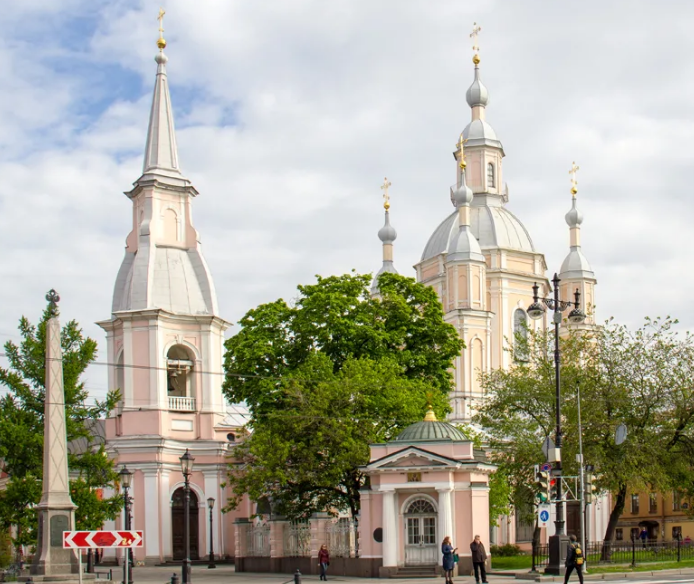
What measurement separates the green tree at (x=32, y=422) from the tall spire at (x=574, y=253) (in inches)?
1784

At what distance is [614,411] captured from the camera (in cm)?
4078

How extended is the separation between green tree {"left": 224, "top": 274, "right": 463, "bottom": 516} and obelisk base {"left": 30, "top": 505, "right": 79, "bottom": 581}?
361 inches

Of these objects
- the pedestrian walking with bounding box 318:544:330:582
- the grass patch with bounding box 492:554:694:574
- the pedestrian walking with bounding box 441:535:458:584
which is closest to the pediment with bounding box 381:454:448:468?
the pedestrian walking with bounding box 318:544:330:582

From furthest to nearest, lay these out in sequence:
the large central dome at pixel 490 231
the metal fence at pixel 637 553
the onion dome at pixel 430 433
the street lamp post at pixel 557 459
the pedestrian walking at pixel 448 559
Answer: the large central dome at pixel 490 231 < the metal fence at pixel 637 553 < the onion dome at pixel 430 433 < the street lamp post at pixel 557 459 < the pedestrian walking at pixel 448 559

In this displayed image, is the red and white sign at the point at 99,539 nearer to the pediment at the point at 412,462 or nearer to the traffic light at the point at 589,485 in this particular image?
the pediment at the point at 412,462

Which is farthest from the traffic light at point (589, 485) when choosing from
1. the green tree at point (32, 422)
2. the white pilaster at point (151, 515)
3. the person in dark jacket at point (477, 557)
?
the white pilaster at point (151, 515)

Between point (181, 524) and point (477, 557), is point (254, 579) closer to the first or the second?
point (477, 557)

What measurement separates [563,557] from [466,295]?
37.1 meters

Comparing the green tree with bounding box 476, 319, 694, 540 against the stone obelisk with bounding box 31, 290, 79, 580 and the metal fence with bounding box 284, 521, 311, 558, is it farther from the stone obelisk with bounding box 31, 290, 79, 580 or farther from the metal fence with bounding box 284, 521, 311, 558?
the stone obelisk with bounding box 31, 290, 79, 580

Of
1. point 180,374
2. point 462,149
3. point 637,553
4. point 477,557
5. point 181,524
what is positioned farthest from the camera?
point 462,149

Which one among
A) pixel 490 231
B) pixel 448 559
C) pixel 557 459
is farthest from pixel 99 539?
pixel 490 231

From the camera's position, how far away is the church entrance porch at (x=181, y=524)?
52125 millimetres

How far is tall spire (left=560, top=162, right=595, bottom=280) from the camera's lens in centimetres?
7644

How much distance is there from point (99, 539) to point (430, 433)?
1407 cm
